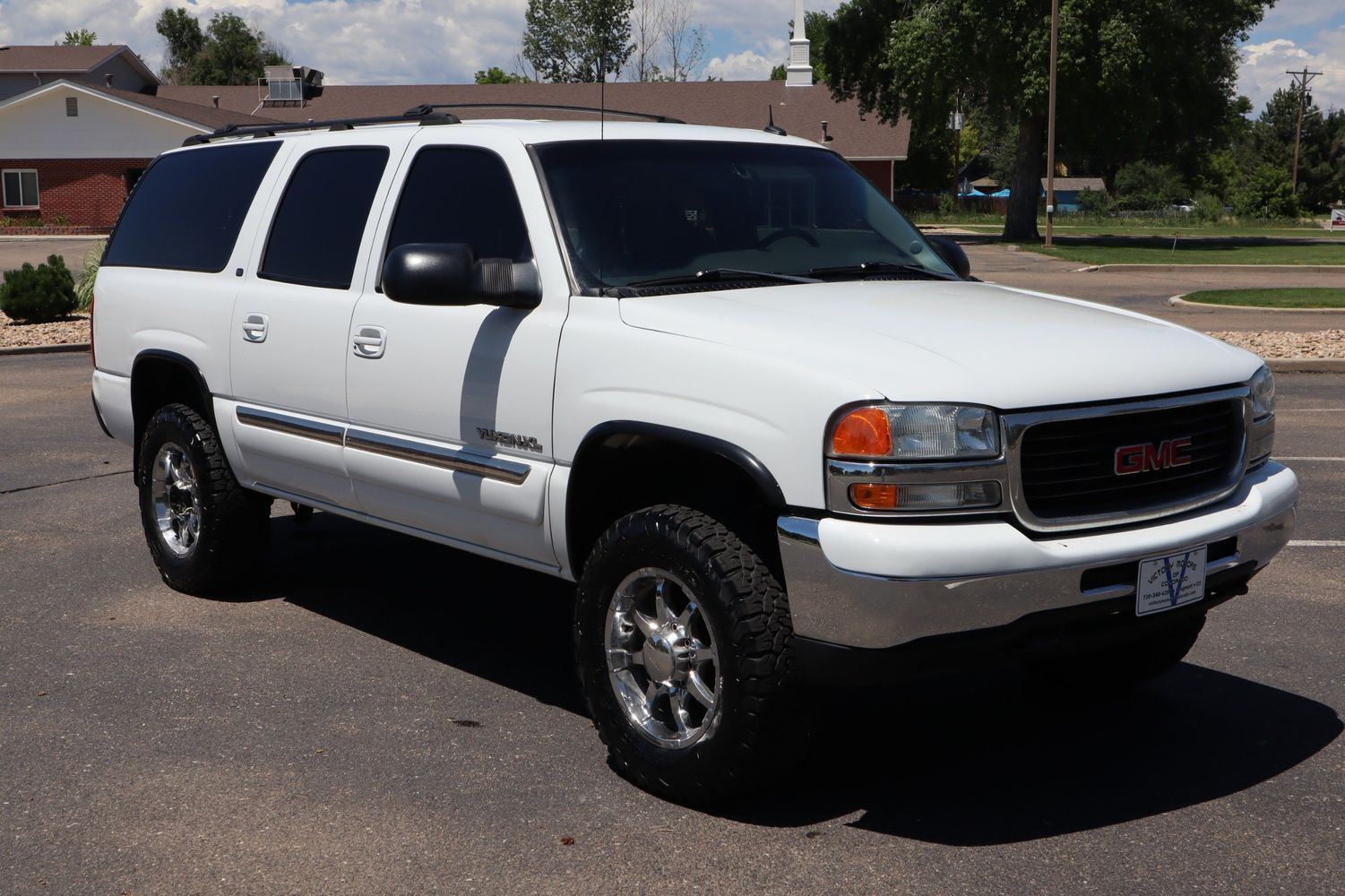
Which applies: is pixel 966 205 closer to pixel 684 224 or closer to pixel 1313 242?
pixel 1313 242

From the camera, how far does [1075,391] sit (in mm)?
4004

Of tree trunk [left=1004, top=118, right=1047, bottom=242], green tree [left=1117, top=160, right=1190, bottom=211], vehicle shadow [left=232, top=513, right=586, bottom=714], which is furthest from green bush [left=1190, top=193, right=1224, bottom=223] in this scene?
vehicle shadow [left=232, top=513, right=586, bottom=714]

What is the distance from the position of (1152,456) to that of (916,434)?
32.6 inches

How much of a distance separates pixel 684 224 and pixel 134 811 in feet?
8.43

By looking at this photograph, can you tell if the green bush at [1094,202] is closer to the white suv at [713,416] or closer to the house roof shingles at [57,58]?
the house roof shingles at [57,58]

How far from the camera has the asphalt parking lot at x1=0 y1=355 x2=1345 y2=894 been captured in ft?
12.9

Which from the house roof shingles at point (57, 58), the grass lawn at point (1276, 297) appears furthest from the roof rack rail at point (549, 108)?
the house roof shingles at point (57, 58)

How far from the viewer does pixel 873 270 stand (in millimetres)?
5254

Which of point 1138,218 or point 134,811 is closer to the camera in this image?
point 134,811

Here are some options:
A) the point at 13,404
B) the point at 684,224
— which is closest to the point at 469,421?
the point at 684,224

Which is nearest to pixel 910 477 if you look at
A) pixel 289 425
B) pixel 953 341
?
pixel 953 341

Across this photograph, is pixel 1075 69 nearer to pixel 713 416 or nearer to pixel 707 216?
pixel 707 216

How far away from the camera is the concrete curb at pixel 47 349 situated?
58.2 feet

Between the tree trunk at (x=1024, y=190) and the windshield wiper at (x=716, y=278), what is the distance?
1839 inches
